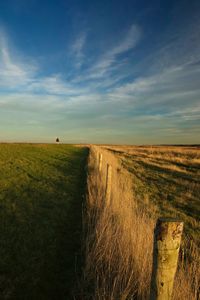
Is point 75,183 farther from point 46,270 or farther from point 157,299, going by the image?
point 157,299

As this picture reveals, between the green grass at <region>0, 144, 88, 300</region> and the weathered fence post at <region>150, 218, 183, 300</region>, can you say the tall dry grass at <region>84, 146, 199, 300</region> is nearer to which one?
the green grass at <region>0, 144, 88, 300</region>

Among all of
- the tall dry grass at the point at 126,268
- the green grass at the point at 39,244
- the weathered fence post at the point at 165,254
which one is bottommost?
the green grass at the point at 39,244

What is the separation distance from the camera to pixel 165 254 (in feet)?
7.61

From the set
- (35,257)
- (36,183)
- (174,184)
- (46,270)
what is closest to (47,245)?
(35,257)

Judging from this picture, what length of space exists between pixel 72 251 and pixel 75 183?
803 centimetres

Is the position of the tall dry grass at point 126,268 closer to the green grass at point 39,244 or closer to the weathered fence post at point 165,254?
the green grass at point 39,244

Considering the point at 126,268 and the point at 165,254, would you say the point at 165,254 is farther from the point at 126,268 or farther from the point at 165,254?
the point at 126,268

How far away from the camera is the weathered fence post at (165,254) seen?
2.23 metres

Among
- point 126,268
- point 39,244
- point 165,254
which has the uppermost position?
point 165,254

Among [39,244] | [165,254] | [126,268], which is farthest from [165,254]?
[39,244]

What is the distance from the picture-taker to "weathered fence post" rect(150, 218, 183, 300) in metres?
2.23

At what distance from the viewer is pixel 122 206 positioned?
668 centimetres

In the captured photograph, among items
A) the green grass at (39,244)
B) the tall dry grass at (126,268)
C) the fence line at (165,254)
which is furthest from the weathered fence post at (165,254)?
the green grass at (39,244)

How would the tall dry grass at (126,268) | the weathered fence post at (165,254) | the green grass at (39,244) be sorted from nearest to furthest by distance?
1. the weathered fence post at (165,254)
2. the tall dry grass at (126,268)
3. the green grass at (39,244)
